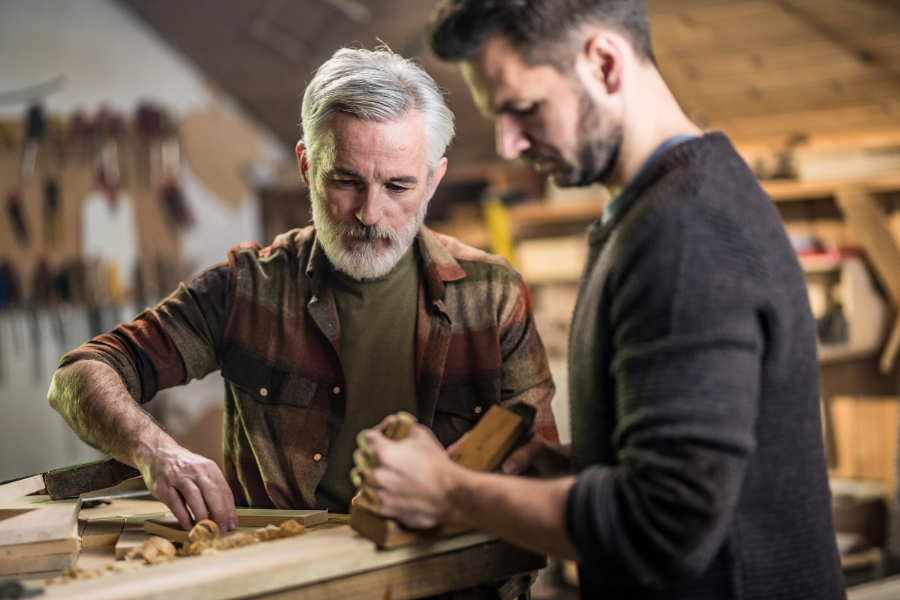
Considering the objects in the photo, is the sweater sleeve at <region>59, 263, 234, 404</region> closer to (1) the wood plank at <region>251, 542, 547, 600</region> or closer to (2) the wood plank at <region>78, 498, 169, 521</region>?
(2) the wood plank at <region>78, 498, 169, 521</region>

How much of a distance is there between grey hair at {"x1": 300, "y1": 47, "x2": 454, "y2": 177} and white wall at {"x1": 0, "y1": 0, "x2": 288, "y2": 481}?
3280 mm

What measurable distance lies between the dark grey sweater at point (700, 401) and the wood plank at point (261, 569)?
30 cm

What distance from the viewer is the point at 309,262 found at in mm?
1916

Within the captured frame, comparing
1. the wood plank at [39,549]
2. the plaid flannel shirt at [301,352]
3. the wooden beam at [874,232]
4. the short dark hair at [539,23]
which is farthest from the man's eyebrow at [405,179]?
the wooden beam at [874,232]

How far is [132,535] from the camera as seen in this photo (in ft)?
4.93

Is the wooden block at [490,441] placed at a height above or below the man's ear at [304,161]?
below

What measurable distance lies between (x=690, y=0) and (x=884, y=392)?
7.49ft

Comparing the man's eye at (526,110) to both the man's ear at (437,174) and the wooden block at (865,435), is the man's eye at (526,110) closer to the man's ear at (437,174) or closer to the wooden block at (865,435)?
the man's ear at (437,174)

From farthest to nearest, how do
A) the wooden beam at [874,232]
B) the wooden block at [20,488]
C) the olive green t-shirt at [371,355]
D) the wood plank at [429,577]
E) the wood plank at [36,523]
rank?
the wooden beam at [874,232]
the olive green t-shirt at [371,355]
the wooden block at [20,488]
the wood plank at [36,523]
the wood plank at [429,577]

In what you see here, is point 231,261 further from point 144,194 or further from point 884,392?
point 884,392

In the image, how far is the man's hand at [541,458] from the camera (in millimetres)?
1312

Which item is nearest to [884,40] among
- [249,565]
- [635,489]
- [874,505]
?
[874,505]

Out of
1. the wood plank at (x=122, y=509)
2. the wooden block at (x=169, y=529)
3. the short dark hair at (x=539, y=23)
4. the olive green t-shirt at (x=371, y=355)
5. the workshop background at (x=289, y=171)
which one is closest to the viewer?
the short dark hair at (x=539, y=23)

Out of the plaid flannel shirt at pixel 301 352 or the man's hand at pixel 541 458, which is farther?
the plaid flannel shirt at pixel 301 352
